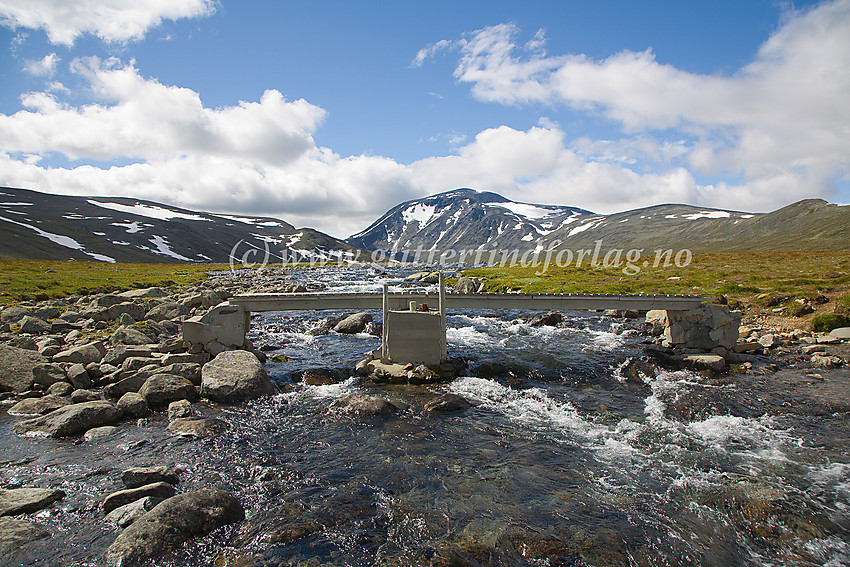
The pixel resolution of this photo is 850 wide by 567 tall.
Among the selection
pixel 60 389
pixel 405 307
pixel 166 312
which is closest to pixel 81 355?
pixel 60 389

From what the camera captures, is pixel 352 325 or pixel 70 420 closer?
pixel 70 420

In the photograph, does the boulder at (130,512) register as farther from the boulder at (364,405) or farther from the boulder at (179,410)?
the boulder at (364,405)

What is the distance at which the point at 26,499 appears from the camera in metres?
11.9

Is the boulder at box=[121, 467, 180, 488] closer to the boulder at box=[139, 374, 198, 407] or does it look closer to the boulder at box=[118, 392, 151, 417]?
the boulder at box=[118, 392, 151, 417]

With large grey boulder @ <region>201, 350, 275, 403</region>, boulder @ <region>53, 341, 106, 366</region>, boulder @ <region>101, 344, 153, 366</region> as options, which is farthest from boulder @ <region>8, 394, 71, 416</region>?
large grey boulder @ <region>201, 350, 275, 403</region>

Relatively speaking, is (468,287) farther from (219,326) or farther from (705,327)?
(219,326)

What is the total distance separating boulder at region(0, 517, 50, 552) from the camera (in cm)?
1023

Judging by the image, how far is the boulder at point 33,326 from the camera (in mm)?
29172

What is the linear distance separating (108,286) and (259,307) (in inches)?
1619

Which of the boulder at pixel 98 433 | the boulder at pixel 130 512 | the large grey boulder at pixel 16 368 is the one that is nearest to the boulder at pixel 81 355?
the large grey boulder at pixel 16 368

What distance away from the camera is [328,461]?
15.4 m

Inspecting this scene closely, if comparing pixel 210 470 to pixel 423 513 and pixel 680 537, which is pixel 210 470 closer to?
pixel 423 513

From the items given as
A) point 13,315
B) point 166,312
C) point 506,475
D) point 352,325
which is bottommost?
point 506,475

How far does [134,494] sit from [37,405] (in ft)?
35.4
